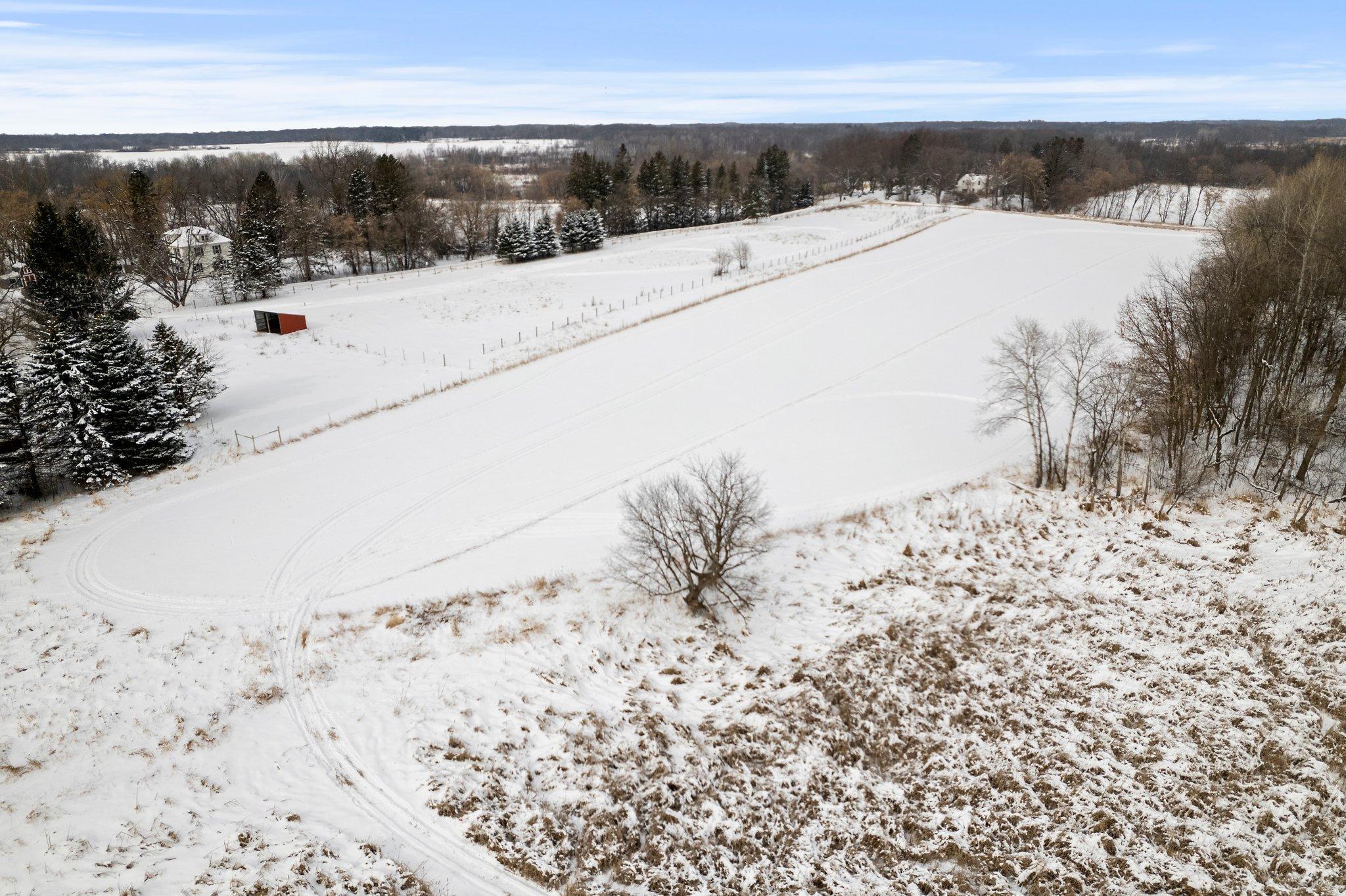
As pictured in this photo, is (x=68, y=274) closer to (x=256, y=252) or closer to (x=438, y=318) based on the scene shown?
(x=438, y=318)

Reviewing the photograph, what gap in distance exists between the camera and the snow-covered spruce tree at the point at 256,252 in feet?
164

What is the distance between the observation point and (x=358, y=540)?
1878cm

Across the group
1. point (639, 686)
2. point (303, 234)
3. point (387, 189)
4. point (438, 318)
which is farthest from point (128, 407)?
point (387, 189)

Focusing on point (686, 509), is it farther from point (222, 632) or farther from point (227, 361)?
point (227, 361)

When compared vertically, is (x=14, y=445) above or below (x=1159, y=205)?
below

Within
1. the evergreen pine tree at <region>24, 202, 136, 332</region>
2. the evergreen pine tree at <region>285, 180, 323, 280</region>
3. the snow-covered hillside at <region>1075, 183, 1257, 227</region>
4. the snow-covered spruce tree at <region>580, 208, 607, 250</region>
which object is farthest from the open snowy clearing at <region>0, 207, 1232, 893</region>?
the snow-covered hillside at <region>1075, 183, 1257, 227</region>

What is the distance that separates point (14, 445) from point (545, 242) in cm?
4595

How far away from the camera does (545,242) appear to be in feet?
207

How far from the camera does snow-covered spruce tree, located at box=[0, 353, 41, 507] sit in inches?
838

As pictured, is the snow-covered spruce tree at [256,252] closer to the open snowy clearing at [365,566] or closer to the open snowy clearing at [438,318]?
the open snowy clearing at [438,318]

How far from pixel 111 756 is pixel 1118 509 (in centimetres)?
2192

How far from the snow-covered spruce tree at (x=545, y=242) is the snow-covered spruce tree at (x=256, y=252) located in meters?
20.2

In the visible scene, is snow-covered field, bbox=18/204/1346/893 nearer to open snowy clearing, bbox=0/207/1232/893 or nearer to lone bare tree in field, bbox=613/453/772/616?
open snowy clearing, bbox=0/207/1232/893

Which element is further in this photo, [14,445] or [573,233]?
[573,233]
